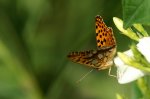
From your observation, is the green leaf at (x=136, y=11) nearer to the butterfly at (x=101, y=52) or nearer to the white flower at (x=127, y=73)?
the white flower at (x=127, y=73)

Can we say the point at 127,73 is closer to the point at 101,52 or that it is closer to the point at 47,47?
the point at 101,52

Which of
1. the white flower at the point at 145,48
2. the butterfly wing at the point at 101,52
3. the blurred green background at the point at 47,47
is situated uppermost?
the white flower at the point at 145,48

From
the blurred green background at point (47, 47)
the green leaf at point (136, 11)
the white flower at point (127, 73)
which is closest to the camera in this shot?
the green leaf at point (136, 11)

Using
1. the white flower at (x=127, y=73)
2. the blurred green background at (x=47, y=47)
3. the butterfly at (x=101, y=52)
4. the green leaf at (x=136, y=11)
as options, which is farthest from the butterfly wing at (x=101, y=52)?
the blurred green background at (x=47, y=47)

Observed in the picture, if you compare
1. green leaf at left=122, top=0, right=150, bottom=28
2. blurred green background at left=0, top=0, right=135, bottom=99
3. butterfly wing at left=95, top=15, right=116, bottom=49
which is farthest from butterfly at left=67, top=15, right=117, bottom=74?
blurred green background at left=0, top=0, right=135, bottom=99

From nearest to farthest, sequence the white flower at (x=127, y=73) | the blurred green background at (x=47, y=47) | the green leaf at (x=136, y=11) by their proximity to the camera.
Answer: the green leaf at (x=136, y=11), the white flower at (x=127, y=73), the blurred green background at (x=47, y=47)

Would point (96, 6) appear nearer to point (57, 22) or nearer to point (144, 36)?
point (57, 22)

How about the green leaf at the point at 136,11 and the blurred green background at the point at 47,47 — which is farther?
the blurred green background at the point at 47,47

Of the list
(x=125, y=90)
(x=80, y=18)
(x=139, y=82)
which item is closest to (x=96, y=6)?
(x=80, y=18)
